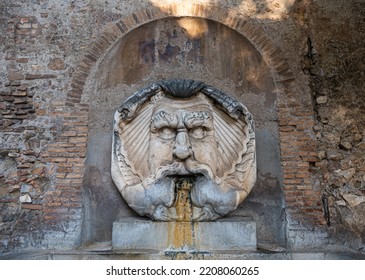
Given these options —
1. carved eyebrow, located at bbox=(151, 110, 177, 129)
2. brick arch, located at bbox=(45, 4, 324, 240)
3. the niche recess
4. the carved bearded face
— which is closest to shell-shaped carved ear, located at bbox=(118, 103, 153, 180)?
the carved bearded face

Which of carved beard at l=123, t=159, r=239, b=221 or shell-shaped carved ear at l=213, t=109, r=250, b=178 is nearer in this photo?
carved beard at l=123, t=159, r=239, b=221

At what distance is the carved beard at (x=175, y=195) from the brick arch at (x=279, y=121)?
2.00 feet

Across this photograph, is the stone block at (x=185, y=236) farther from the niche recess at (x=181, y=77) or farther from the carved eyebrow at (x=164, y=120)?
the carved eyebrow at (x=164, y=120)

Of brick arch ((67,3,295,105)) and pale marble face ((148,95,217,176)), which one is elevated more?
brick arch ((67,3,295,105))

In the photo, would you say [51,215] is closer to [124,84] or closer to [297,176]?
[124,84]

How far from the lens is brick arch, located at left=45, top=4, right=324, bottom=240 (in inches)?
169

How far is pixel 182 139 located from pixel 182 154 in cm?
17

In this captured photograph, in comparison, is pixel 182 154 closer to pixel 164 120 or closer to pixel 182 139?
pixel 182 139

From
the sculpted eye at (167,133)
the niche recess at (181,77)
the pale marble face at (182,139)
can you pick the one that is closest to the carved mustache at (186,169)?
the pale marble face at (182,139)

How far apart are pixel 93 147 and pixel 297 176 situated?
2.13m

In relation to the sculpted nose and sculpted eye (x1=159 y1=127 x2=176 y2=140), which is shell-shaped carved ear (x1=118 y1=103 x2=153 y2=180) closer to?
sculpted eye (x1=159 y1=127 x2=176 y2=140)

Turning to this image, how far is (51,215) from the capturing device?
13.9 feet

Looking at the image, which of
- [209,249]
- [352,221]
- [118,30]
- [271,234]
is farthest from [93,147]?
[352,221]

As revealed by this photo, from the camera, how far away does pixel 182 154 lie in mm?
4145
